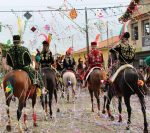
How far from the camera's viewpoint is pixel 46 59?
14.2 meters

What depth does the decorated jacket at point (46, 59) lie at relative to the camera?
14.2m

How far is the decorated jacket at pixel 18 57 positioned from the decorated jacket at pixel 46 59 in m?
2.45

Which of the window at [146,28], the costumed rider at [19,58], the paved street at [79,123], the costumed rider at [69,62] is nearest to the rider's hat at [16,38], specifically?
the costumed rider at [19,58]

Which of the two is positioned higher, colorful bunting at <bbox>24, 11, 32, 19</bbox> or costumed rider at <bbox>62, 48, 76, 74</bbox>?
colorful bunting at <bbox>24, 11, 32, 19</bbox>

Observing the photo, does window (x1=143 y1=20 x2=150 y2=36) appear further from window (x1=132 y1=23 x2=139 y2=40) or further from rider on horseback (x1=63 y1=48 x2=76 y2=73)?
rider on horseback (x1=63 y1=48 x2=76 y2=73)

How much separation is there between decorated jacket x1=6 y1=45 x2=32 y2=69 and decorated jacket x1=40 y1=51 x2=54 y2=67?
2.45 metres

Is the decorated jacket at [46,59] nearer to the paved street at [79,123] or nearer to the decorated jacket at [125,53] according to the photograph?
the paved street at [79,123]

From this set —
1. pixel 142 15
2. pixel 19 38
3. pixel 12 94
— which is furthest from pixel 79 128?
pixel 142 15

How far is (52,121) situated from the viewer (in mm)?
13273

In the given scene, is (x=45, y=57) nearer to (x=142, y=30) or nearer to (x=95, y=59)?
(x=95, y=59)

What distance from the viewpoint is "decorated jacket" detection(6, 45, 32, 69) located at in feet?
37.7

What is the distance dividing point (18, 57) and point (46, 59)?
2.76 meters

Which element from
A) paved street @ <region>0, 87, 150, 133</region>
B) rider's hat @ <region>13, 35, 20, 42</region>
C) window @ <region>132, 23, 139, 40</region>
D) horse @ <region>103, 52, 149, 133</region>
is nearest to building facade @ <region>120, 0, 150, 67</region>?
window @ <region>132, 23, 139, 40</region>

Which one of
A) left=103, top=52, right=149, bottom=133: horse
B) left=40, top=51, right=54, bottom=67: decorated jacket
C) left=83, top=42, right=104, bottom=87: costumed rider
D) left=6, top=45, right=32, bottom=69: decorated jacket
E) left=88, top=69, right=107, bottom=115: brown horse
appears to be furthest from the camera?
left=83, top=42, right=104, bottom=87: costumed rider
